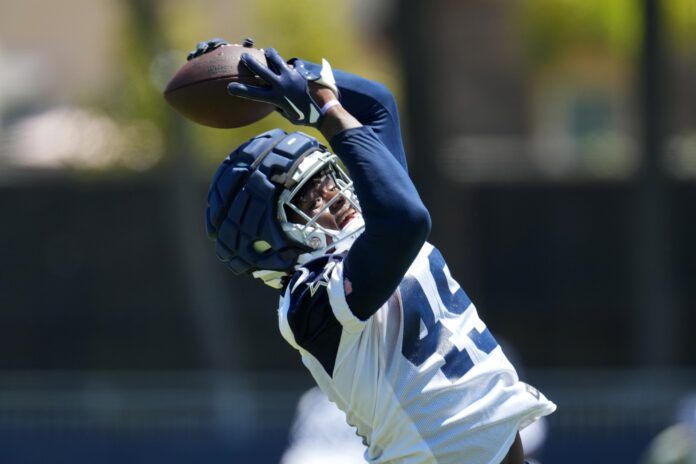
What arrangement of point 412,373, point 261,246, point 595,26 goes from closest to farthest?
point 412,373 < point 261,246 < point 595,26

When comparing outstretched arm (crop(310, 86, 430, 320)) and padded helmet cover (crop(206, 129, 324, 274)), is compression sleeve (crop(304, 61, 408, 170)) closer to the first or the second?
padded helmet cover (crop(206, 129, 324, 274))

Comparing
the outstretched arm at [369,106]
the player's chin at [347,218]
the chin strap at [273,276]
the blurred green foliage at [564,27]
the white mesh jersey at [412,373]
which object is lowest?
the blurred green foliage at [564,27]

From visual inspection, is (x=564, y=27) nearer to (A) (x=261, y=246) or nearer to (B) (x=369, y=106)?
(B) (x=369, y=106)

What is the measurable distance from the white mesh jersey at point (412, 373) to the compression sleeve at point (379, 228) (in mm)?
110

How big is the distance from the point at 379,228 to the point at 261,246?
1.30 ft

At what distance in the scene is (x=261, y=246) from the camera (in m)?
2.79

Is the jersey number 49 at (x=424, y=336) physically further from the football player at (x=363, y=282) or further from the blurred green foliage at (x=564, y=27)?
the blurred green foliage at (x=564, y=27)

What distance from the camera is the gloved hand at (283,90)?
102 inches

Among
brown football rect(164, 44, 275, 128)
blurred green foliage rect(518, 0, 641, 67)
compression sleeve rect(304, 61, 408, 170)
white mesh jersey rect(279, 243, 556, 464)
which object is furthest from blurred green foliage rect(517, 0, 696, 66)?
white mesh jersey rect(279, 243, 556, 464)

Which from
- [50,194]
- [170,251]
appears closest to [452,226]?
[170,251]

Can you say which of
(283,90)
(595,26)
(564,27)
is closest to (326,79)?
(283,90)

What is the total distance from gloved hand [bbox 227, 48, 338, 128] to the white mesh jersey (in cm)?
34

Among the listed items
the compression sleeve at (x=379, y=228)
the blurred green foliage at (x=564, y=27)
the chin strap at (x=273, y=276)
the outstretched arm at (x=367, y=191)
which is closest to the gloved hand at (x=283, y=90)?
the outstretched arm at (x=367, y=191)

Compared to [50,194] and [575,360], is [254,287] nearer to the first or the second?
[50,194]
